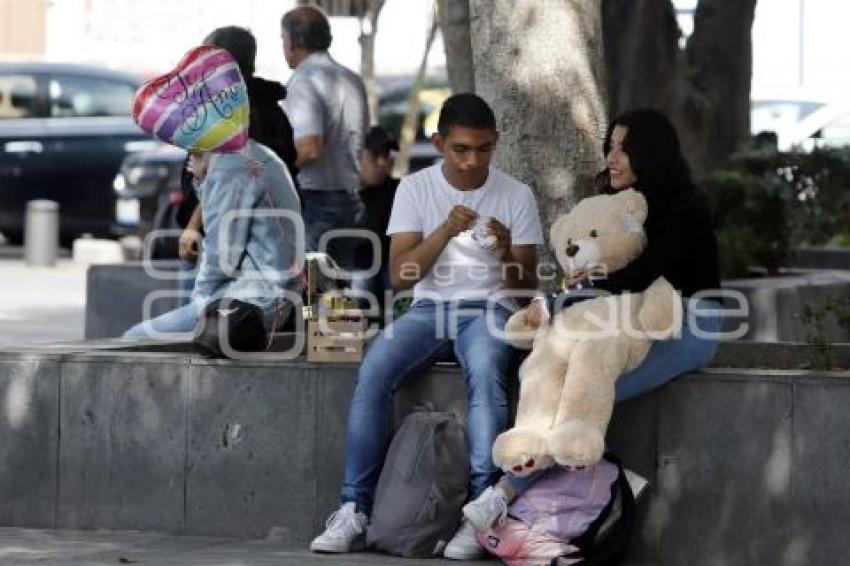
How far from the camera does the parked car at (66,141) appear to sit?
23406mm

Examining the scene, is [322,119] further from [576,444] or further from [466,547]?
[576,444]

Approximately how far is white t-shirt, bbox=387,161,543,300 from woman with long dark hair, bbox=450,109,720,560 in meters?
0.38

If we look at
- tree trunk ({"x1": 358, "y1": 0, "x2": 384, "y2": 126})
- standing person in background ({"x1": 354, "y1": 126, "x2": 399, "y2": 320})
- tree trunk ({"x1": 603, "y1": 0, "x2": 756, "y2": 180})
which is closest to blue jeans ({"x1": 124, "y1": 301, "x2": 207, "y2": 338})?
standing person in background ({"x1": 354, "y1": 126, "x2": 399, "y2": 320})

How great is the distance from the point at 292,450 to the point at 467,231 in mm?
1059

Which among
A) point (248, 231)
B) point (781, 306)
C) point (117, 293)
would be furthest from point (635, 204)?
point (117, 293)

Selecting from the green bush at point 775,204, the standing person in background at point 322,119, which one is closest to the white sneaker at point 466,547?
the standing person in background at point 322,119

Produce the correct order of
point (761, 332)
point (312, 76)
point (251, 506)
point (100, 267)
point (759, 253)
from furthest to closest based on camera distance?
point (759, 253) < point (100, 267) < point (761, 332) < point (312, 76) < point (251, 506)

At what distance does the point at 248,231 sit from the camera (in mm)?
9422

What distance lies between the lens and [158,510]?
8953 mm

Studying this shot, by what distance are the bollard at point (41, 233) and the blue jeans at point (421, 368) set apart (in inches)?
521

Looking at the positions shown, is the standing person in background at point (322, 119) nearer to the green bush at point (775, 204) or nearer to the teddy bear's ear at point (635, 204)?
the green bush at point (775, 204)

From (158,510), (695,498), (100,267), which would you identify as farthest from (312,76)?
(695,498)

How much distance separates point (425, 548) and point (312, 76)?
404 centimetres

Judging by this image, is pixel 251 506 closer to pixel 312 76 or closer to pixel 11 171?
pixel 312 76
